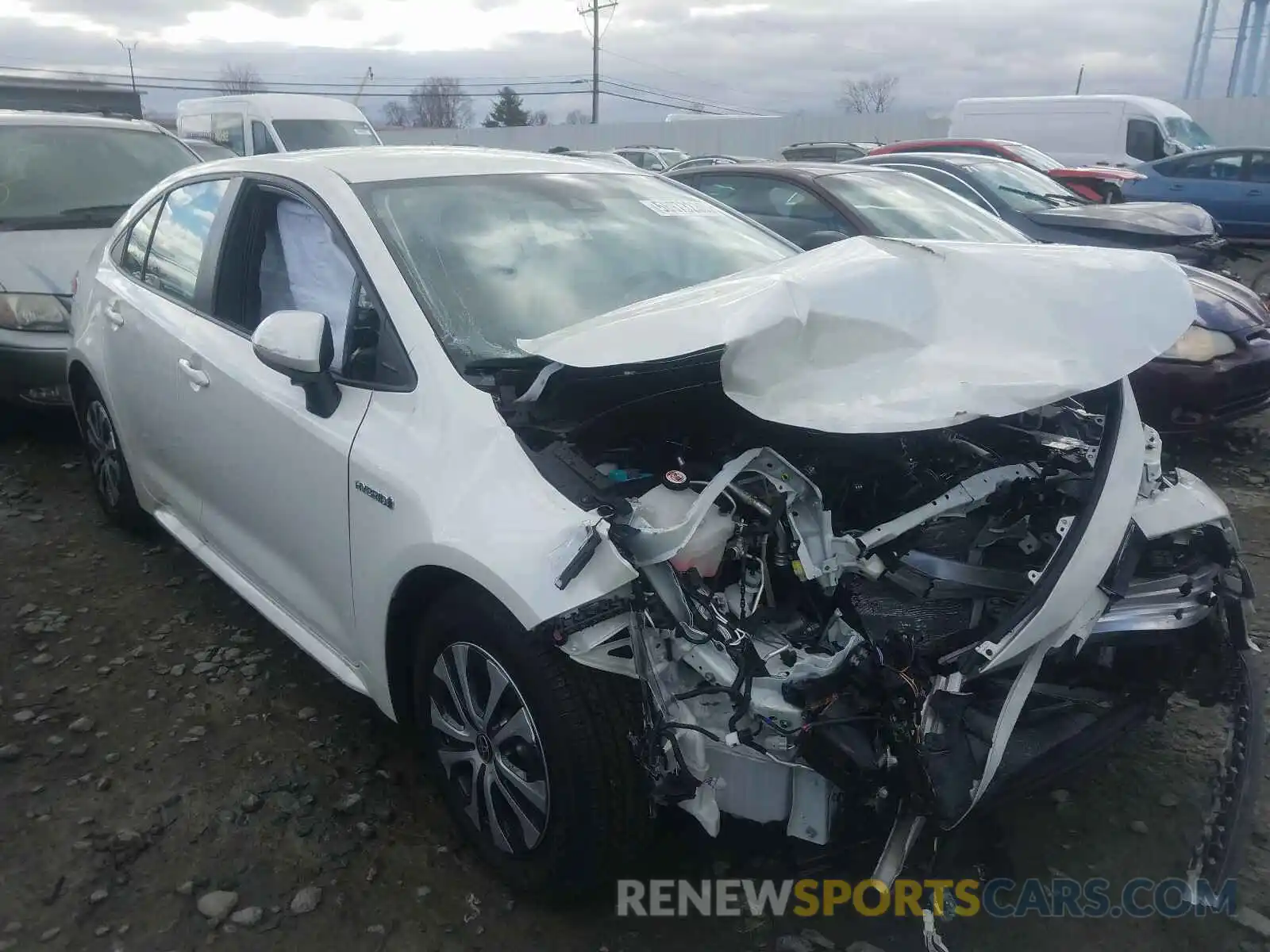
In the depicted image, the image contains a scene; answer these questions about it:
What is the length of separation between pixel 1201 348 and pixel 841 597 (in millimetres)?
3681

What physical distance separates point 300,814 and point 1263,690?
98.7 inches

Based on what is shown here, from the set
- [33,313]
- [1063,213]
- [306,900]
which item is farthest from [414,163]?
[1063,213]

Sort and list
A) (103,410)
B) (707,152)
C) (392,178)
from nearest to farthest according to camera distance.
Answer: (392,178), (103,410), (707,152)

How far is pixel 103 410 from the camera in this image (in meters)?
4.27

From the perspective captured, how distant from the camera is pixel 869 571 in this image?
217 cm

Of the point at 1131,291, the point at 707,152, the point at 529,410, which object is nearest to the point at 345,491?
the point at 529,410

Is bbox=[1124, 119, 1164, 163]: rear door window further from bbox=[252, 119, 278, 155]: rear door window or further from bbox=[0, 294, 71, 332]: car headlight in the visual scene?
bbox=[0, 294, 71, 332]: car headlight

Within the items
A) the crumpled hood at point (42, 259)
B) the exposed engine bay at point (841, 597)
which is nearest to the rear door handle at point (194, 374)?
the exposed engine bay at point (841, 597)

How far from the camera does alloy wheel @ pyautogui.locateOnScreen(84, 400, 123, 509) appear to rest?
4.25m

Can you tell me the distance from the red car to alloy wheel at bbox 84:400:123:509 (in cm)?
944

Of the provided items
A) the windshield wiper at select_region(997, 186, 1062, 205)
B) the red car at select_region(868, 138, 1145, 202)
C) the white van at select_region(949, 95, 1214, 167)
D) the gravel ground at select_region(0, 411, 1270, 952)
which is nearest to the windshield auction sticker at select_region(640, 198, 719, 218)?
Result: the gravel ground at select_region(0, 411, 1270, 952)

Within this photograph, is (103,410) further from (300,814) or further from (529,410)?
(529,410)

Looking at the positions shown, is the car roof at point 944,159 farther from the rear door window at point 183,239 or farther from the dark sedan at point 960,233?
the rear door window at point 183,239

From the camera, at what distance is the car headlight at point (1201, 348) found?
4855 millimetres
